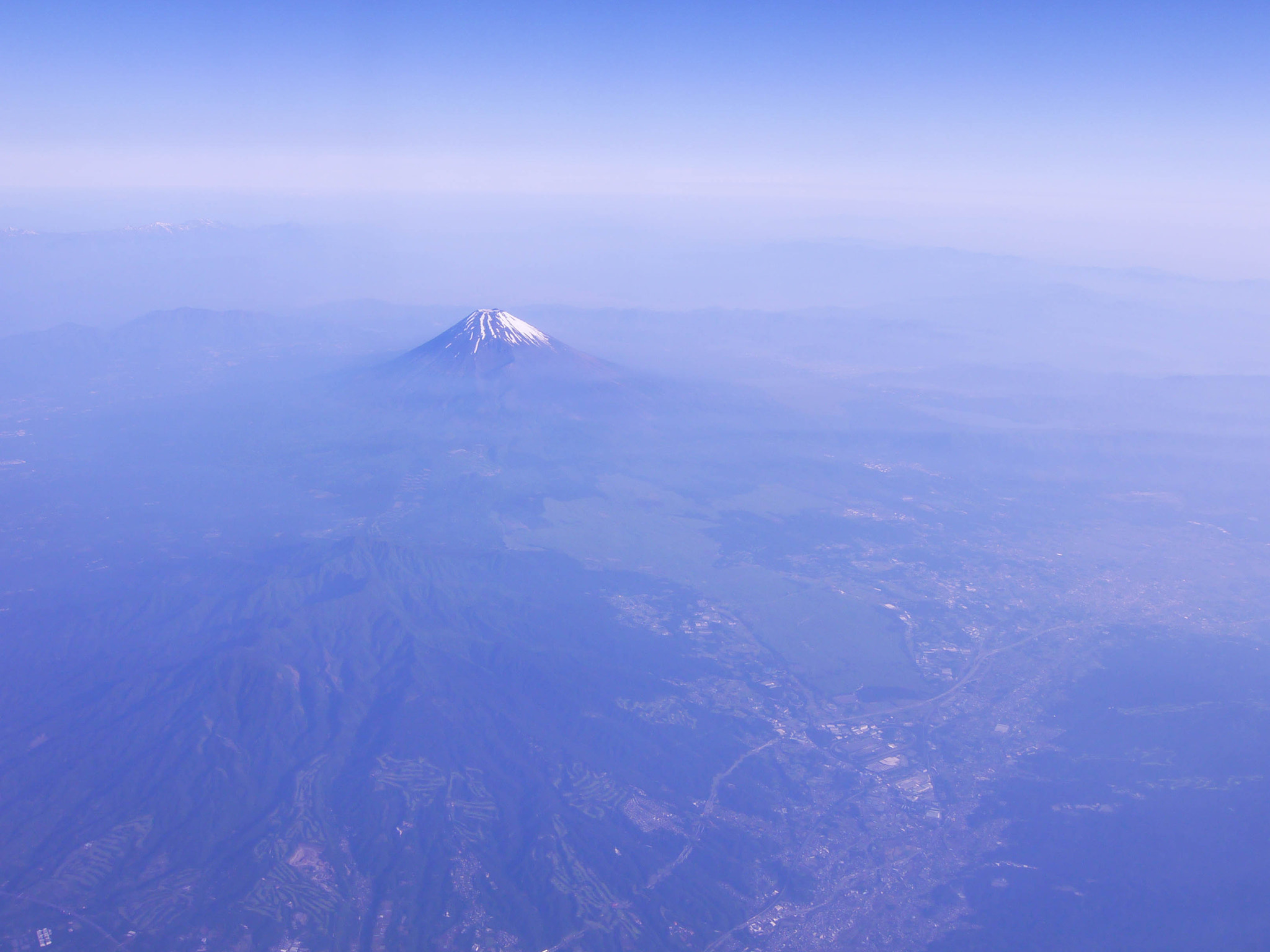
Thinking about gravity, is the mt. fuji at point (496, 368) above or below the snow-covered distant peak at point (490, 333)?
below

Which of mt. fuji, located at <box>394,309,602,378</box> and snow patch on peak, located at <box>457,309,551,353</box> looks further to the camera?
snow patch on peak, located at <box>457,309,551,353</box>

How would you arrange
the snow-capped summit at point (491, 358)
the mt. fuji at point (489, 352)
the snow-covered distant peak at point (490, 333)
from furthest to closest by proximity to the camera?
the snow-covered distant peak at point (490, 333) < the mt. fuji at point (489, 352) < the snow-capped summit at point (491, 358)

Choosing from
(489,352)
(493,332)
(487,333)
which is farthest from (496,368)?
(493,332)

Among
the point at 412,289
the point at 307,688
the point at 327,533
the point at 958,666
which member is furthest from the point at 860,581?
the point at 412,289

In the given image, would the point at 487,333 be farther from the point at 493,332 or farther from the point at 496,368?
the point at 496,368

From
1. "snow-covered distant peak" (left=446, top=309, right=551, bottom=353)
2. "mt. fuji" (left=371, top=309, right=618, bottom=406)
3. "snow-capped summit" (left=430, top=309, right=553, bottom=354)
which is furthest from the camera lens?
"snow-covered distant peak" (left=446, top=309, right=551, bottom=353)

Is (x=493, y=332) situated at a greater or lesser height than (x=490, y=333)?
greater

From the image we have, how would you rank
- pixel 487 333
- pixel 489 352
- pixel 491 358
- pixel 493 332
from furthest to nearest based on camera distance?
pixel 493 332
pixel 487 333
pixel 489 352
pixel 491 358

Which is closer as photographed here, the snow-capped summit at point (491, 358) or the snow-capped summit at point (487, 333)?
the snow-capped summit at point (491, 358)

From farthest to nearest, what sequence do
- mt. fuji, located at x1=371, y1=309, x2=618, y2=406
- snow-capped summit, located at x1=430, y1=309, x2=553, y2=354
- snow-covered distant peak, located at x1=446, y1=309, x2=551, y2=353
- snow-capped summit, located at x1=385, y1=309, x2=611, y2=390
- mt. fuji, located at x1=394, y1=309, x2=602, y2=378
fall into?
snow-covered distant peak, located at x1=446, y1=309, x2=551, y2=353, snow-capped summit, located at x1=430, y1=309, x2=553, y2=354, mt. fuji, located at x1=394, y1=309, x2=602, y2=378, snow-capped summit, located at x1=385, y1=309, x2=611, y2=390, mt. fuji, located at x1=371, y1=309, x2=618, y2=406

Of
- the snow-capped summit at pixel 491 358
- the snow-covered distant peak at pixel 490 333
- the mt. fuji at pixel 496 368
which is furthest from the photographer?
the snow-covered distant peak at pixel 490 333
